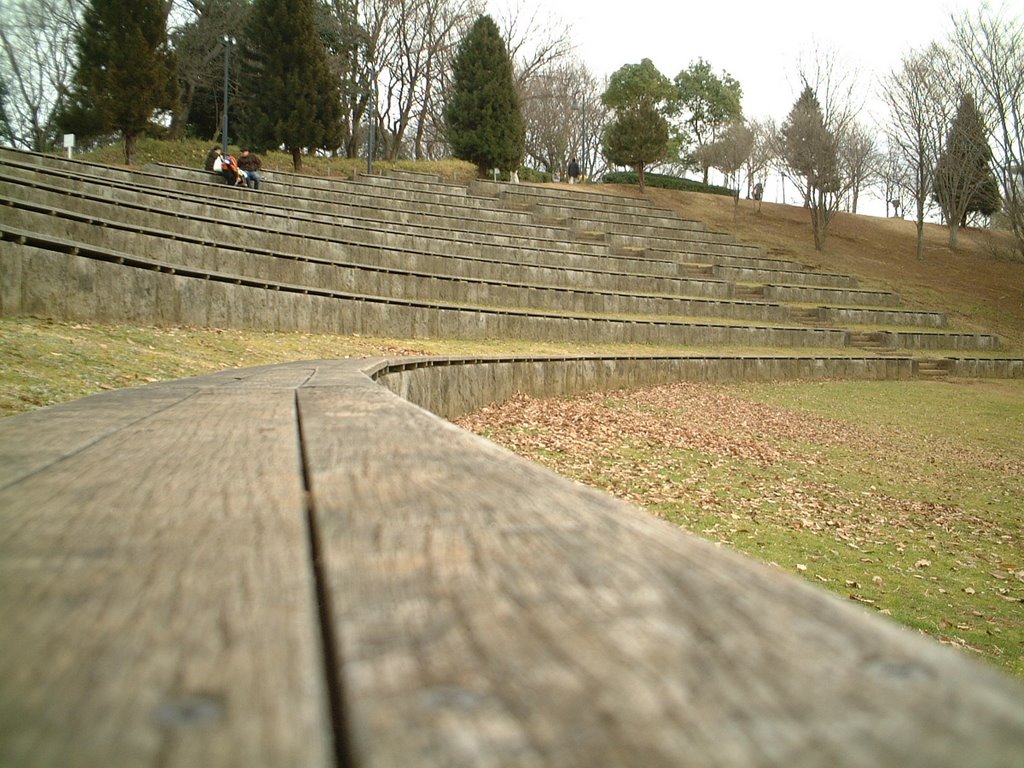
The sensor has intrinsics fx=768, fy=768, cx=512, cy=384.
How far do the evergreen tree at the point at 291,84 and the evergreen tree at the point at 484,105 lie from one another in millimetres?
7104

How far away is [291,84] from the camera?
30109 millimetres

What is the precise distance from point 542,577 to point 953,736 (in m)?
0.41

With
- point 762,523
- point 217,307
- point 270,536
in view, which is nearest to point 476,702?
point 270,536

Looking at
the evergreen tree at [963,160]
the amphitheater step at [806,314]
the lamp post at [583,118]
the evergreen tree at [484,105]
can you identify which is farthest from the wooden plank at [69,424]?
the lamp post at [583,118]

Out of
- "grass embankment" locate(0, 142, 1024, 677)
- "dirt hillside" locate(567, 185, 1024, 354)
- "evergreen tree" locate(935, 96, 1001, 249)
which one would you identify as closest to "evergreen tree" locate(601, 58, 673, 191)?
"dirt hillside" locate(567, 185, 1024, 354)

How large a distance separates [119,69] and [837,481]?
1017 inches

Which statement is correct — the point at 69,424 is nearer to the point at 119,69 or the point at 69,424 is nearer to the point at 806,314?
the point at 806,314

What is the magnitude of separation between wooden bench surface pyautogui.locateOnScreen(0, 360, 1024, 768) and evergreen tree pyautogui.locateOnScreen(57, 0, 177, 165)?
27.9 m

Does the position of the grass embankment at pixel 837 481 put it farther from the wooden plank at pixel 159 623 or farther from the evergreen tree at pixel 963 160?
the evergreen tree at pixel 963 160

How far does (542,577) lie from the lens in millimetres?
828

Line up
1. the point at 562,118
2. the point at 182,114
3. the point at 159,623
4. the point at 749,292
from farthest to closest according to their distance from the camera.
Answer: the point at 562,118
the point at 182,114
the point at 749,292
the point at 159,623

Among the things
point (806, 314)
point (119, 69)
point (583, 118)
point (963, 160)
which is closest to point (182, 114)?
point (119, 69)

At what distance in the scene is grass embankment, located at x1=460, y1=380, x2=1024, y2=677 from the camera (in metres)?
4.83

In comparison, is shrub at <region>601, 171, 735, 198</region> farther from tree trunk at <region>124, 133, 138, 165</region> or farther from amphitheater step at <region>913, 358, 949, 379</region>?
amphitheater step at <region>913, 358, 949, 379</region>
